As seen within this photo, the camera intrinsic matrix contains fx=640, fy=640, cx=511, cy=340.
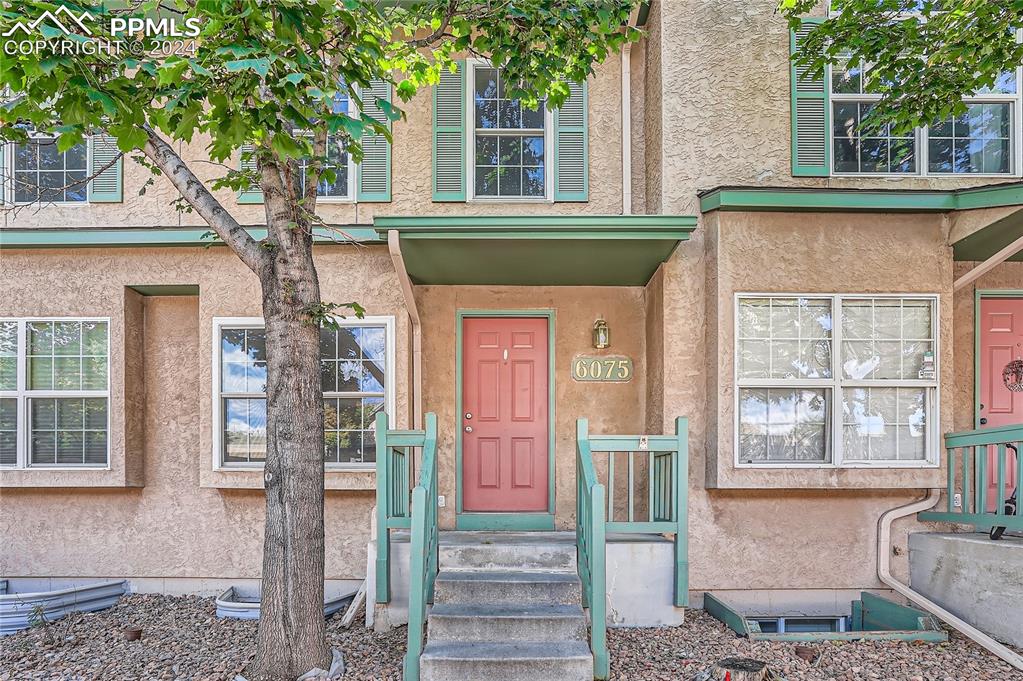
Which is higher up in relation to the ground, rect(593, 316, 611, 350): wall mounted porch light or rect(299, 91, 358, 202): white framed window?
rect(299, 91, 358, 202): white framed window

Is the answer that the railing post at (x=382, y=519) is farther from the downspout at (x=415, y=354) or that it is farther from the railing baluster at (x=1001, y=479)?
the railing baluster at (x=1001, y=479)

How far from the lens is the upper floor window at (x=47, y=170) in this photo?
6230 millimetres

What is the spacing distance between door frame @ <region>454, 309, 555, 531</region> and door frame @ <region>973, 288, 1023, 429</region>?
4018 mm

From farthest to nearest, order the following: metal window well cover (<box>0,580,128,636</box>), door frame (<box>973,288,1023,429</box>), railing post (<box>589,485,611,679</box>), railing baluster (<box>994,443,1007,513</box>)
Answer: door frame (<box>973,288,1023,429</box>)
metal window well cover (<box>0,580,128,636</box>)
railing baluster (<box>994,443,1007,513</box>)
railing post (<box>589,485,611,679</box>)

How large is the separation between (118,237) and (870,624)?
7.46 meters

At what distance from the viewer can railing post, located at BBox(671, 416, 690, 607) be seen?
5070 mm

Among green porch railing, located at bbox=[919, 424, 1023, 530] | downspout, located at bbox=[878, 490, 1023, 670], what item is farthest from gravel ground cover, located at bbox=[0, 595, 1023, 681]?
green porch railing, located at bbox=[919, 424, 1023, 530]

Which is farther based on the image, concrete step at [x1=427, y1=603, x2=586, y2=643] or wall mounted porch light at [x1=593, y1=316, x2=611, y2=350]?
wall mounted porch light at [x1=593, y1=316, x2=611, y2=350]

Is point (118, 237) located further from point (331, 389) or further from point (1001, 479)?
point (1001, 479)

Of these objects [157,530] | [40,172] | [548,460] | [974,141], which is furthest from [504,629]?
[40,172]

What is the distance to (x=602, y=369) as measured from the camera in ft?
20.9

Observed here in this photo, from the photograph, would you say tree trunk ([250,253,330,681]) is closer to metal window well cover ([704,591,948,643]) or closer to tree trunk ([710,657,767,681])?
tree trunk ([710,657,767,681])

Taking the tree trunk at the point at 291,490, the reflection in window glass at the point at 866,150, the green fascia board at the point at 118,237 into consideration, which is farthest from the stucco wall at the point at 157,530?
the reflection in window glass at the point at 866,150

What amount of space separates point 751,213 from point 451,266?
2.67m
